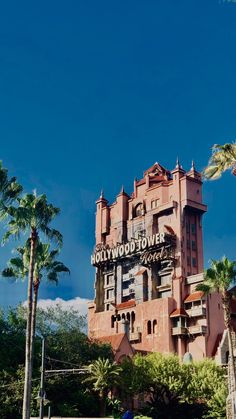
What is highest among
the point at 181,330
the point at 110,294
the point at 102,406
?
the point at 110,294

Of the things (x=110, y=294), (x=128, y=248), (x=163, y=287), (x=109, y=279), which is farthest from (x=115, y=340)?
(x=109, y=279)

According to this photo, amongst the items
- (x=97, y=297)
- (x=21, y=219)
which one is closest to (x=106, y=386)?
(x=21, y=219)

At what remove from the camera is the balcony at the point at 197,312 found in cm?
7725

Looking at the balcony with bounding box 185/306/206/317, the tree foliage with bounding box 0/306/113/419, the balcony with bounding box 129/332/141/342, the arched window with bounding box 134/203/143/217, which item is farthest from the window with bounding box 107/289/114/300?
the tree foliage with bounding box 0/306/113/419

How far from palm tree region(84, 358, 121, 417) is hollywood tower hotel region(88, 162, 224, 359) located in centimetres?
2260

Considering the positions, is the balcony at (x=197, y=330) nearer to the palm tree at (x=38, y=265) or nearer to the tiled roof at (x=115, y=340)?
the tiled roof at (x=115, y=340)

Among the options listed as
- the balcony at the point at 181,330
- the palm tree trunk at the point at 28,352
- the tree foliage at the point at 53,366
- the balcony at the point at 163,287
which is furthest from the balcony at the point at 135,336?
the palm tree trunk at the point at 28,352

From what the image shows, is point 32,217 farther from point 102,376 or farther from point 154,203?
point 154,203

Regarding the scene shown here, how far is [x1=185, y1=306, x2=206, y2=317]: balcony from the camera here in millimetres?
77250

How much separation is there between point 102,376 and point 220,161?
28.6 m

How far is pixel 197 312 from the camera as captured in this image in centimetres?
7769

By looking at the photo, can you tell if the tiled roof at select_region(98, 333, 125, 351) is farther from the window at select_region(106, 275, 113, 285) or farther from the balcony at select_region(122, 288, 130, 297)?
the window at select_region(106, 275, 113, 285)

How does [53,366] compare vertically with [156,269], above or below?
below

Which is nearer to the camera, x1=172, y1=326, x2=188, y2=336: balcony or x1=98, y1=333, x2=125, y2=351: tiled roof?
x1=98, y1=333, x2=125, y2=351: tiled roof
